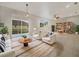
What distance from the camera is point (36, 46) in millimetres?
2205

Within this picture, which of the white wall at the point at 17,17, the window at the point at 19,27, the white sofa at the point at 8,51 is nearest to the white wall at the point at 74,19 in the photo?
the white wall at the point at 17,17

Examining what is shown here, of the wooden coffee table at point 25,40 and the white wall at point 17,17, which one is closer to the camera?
the white wall at point 17,17

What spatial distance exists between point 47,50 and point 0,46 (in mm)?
1053

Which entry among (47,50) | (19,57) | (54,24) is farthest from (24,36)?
(54,24)

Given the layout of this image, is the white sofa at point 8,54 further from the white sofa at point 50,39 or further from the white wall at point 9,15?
the white sofa at point 50,39

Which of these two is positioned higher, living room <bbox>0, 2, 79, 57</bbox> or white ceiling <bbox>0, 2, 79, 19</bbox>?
white ceiling <bbox>0, 2, 79, 19</bbox>

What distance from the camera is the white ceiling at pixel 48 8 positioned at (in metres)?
2.07

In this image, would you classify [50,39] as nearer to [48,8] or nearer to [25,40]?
[25,40]

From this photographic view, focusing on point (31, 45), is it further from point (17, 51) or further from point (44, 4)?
point (44, 4)

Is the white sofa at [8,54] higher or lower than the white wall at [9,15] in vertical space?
lower

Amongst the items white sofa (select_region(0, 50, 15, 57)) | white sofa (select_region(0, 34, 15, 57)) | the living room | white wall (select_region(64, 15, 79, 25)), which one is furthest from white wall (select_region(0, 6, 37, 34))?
white wall (select_region(64, 15, 79, 25))

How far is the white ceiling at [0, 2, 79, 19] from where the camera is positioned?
2072mm

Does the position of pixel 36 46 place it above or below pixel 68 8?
below

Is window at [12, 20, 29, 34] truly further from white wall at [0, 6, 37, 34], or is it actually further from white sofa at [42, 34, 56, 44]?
white sofa at [42, 34, 56, 44]
